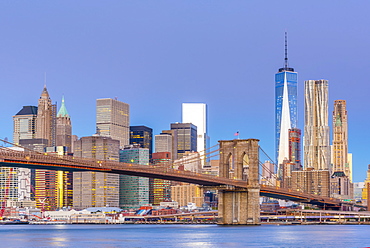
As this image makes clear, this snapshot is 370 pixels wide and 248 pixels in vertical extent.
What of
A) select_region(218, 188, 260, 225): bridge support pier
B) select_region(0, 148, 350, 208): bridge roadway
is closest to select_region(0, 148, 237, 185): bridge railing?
select_region(0, 148, 350, 208): bridge roadway

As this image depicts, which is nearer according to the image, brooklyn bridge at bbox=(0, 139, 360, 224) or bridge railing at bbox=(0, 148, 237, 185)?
bridge railing at bbox=(0, 148, 237, 185)

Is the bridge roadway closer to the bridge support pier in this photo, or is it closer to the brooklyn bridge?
the brooklyn bridge

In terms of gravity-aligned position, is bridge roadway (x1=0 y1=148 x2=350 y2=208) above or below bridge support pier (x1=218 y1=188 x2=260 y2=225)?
above

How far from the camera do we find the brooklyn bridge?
78.4 metres

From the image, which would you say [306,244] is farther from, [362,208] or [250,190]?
[362,208]

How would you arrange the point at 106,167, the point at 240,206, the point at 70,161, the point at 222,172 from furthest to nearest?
1. the point at 222,172
2. the point at 240,206
3. the point at 106,167
4. the point at 70,161

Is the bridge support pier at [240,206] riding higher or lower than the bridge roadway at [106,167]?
lower

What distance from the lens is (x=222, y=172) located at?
110000 mm

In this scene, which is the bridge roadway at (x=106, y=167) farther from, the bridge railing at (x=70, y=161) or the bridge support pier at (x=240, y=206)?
the bridge support pier at (x=240, y=206)

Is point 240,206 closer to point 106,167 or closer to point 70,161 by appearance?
point 106,167

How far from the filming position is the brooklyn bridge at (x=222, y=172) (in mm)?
78375

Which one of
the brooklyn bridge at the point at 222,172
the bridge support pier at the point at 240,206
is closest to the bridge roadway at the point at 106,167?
the brooklyn bridge at the point at 222,172

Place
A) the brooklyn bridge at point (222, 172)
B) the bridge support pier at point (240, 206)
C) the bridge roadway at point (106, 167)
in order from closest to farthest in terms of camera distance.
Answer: the bridge roadway at point (106, 167) < the brooklyn bridge at point (222, 172) < the bridge support pier at point (240, 206)

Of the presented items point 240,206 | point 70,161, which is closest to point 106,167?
point 70,161
